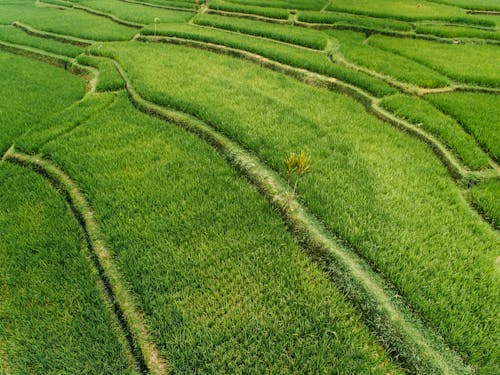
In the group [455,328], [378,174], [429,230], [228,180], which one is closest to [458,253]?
[429,230]

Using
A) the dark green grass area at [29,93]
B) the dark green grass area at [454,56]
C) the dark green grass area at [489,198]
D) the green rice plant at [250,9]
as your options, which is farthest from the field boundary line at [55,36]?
the dark green grass area at [489,198]

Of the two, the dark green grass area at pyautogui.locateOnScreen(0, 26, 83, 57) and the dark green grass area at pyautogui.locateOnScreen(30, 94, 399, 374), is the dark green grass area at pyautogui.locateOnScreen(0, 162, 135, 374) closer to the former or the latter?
the dark green grass area at pyautogui.locateOnScreen(30, 94, 399, 374)

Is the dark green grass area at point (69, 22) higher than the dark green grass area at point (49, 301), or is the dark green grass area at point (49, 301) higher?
the dark green grass area at point (69, 22)

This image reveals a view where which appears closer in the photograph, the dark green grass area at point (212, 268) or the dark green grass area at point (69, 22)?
the dark green grass area at point (212, 268)

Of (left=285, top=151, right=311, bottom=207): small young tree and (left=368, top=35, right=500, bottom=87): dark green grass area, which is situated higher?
(left=368, top=35, right=500, bottom=87): dark green grass area

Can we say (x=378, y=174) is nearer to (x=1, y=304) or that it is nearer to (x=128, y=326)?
(x=128, y=326)

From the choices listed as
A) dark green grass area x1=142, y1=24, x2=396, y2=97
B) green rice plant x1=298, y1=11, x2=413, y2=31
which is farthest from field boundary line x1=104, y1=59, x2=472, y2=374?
green rice plant x1=298, y1=11, x2=413, y2=31

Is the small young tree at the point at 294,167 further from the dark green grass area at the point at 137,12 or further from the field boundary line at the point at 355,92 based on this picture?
the dark green grass area at the point at 137,12

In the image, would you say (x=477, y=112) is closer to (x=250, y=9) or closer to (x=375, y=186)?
(x=375, y=186)
